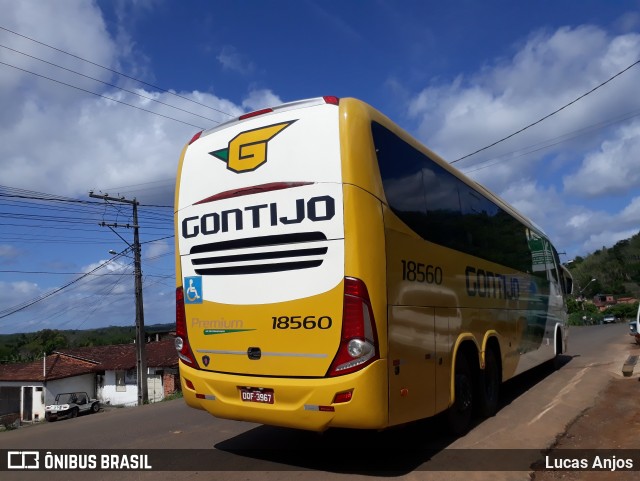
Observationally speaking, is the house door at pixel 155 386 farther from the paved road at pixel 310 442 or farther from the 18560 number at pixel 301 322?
the 18560 number at pixel 301 322

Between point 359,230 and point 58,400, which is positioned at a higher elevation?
point 359,230

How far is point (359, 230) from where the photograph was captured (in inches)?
192

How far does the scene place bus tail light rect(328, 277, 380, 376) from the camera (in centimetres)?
479

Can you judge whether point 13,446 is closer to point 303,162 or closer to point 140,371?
point 303,162

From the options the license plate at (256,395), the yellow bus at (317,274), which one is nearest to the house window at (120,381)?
the yellow bus at (317,274)

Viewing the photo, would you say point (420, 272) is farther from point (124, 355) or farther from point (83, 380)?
point (124, 355)

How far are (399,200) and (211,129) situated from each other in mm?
2385

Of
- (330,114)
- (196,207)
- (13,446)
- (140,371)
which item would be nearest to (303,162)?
(330,114)

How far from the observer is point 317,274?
500cm

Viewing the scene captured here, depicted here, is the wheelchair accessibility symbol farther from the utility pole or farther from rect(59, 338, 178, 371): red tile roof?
rect(59, 338, 178, 371): red tile roof

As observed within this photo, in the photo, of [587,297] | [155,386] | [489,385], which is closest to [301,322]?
[489,385]

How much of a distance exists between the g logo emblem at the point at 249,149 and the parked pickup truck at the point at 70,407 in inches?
1151

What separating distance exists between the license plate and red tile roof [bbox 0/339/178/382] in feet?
106

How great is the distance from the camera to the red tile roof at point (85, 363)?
3831 centimetres
